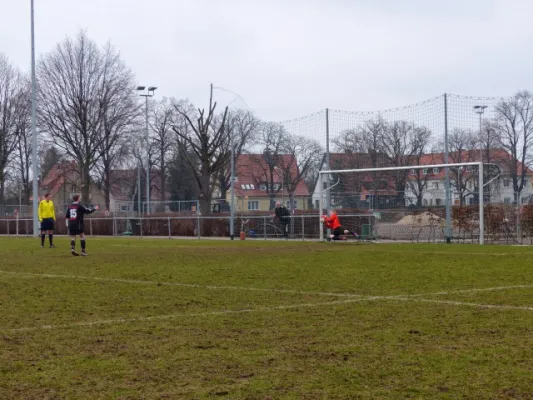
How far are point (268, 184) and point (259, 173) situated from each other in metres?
4.50

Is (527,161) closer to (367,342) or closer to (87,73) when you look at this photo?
(87,73)

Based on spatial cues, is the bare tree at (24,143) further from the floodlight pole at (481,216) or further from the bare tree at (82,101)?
the floodlight pole at (481,216)

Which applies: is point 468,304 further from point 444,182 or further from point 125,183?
point 125,183

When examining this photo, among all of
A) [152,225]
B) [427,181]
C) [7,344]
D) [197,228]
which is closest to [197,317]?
[7,344]

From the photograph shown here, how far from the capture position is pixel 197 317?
8.47 metres

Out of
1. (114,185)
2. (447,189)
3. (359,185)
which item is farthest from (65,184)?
(447,189)

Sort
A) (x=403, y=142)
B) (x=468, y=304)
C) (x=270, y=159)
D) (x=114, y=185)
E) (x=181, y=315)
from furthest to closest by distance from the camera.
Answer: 1. (x=114, y=185)
2. (x=270, y=159)
3. (x=403, y=142)
4. (x=468, y=304)
5. (x=181, y=315)

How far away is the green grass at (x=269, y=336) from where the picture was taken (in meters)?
5.25

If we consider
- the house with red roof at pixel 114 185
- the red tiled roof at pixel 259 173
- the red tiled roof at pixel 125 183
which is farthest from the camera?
the red tiled roof at pixel 125 183

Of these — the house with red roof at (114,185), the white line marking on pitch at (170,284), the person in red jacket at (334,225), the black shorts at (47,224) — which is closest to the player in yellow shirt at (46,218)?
the black shorts at (47,224)

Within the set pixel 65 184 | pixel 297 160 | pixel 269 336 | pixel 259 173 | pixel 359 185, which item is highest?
pixel 65 184

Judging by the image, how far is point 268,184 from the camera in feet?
134

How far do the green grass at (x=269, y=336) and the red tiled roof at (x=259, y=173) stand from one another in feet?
75.2

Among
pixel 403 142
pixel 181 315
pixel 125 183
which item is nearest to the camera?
pixel 181 315
